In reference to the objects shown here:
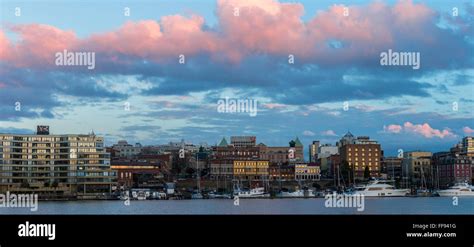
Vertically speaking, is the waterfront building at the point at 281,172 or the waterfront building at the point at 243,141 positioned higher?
the waterfront building at the point at 243,141

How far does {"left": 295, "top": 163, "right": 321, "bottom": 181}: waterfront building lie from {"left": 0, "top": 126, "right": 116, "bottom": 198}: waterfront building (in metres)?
33.8

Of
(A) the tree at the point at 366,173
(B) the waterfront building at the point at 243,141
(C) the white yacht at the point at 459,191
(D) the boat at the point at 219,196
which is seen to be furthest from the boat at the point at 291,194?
(B) the waterfront building at the point at 243,141

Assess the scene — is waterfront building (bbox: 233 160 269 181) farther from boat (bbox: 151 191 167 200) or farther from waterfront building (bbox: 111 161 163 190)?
boat (bbox: 151 191 167 200)

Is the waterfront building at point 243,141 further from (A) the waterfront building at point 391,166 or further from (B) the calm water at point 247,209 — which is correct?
(B) the calm water at point 247,209

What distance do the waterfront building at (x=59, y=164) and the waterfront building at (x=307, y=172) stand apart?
33.8 m

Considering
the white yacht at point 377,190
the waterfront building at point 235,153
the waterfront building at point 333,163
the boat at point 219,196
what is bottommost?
the boat at point 219,196

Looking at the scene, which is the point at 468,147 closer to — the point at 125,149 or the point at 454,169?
the point at 454,169

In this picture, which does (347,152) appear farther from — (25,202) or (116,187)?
(25,202)

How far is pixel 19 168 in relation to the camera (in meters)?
82.7

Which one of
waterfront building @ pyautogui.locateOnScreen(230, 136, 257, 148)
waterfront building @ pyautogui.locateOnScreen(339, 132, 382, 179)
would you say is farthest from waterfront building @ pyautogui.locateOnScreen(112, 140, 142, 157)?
waterfront building @ pyautogui.locateOnScreen(339, 132, 382, 179)

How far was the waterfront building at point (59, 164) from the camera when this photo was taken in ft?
271

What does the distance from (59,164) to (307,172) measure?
4062cm

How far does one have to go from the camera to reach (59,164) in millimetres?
84625

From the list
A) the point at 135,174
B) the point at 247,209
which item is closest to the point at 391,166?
the point at 135,174
